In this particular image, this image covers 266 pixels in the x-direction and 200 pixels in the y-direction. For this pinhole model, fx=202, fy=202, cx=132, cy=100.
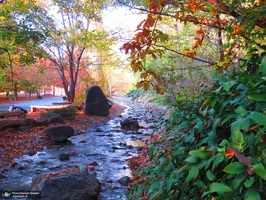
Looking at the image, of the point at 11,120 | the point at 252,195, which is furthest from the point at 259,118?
the point at 11,120

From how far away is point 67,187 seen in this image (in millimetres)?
2965

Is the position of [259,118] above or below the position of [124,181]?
above

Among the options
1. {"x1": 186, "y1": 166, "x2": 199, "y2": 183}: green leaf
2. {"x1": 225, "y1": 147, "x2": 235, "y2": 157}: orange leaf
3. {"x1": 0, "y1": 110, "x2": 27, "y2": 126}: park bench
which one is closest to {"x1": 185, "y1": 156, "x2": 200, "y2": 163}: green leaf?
{"x1": 186, "y1": 166, "x2": 199, "y2": 183}: green leaf

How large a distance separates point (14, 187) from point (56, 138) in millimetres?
2826

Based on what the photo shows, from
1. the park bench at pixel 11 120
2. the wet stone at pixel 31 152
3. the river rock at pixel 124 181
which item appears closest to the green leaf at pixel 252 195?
the river rock at pixel 124 181

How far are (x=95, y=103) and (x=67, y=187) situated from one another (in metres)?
8.83

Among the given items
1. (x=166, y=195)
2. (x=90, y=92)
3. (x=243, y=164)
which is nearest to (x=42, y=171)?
(x=166, y=195)

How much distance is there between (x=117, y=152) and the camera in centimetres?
561

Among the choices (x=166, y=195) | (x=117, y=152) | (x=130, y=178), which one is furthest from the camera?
(x=117, y=152)

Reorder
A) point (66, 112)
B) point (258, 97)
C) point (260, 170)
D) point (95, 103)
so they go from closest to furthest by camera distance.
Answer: point (260, 170) → point (258, 97) → point (66, 112) → point (95, 103)

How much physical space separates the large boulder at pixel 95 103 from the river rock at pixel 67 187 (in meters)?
8.45

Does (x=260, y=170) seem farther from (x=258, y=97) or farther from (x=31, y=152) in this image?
(x=31, y=152)

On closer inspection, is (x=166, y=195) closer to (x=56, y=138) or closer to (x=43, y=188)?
(x=43, y=188)

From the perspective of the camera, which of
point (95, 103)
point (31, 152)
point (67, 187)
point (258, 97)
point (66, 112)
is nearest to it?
point (258, 97)
